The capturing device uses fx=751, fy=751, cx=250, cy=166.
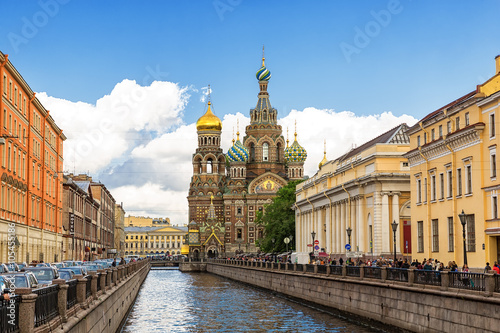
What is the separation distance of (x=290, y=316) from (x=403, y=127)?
100 ft

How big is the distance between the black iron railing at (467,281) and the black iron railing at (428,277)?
1.20 m

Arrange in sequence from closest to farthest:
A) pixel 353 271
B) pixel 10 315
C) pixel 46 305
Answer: pixel 10 315 → pixel 46 305 → pixel 353 271

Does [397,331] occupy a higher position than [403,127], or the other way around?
[403,127]

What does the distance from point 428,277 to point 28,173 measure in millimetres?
40396

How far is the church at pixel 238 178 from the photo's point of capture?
174375mm

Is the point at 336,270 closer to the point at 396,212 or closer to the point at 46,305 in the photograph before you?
the point at 396,212

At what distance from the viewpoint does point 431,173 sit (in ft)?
155

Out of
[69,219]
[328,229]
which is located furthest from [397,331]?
[69,219]

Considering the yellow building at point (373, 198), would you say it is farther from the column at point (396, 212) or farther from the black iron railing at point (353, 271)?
the black iron railing at point (353, 271)

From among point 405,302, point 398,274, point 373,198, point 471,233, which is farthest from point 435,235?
point 405,302

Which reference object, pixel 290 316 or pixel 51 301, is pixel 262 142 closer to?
pixel 290 316

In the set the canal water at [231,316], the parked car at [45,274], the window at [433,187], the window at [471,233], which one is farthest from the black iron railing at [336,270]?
the parked car at [45,274]

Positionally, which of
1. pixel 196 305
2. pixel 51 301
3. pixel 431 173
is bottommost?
pixel 196 305

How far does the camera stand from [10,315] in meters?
12.7
